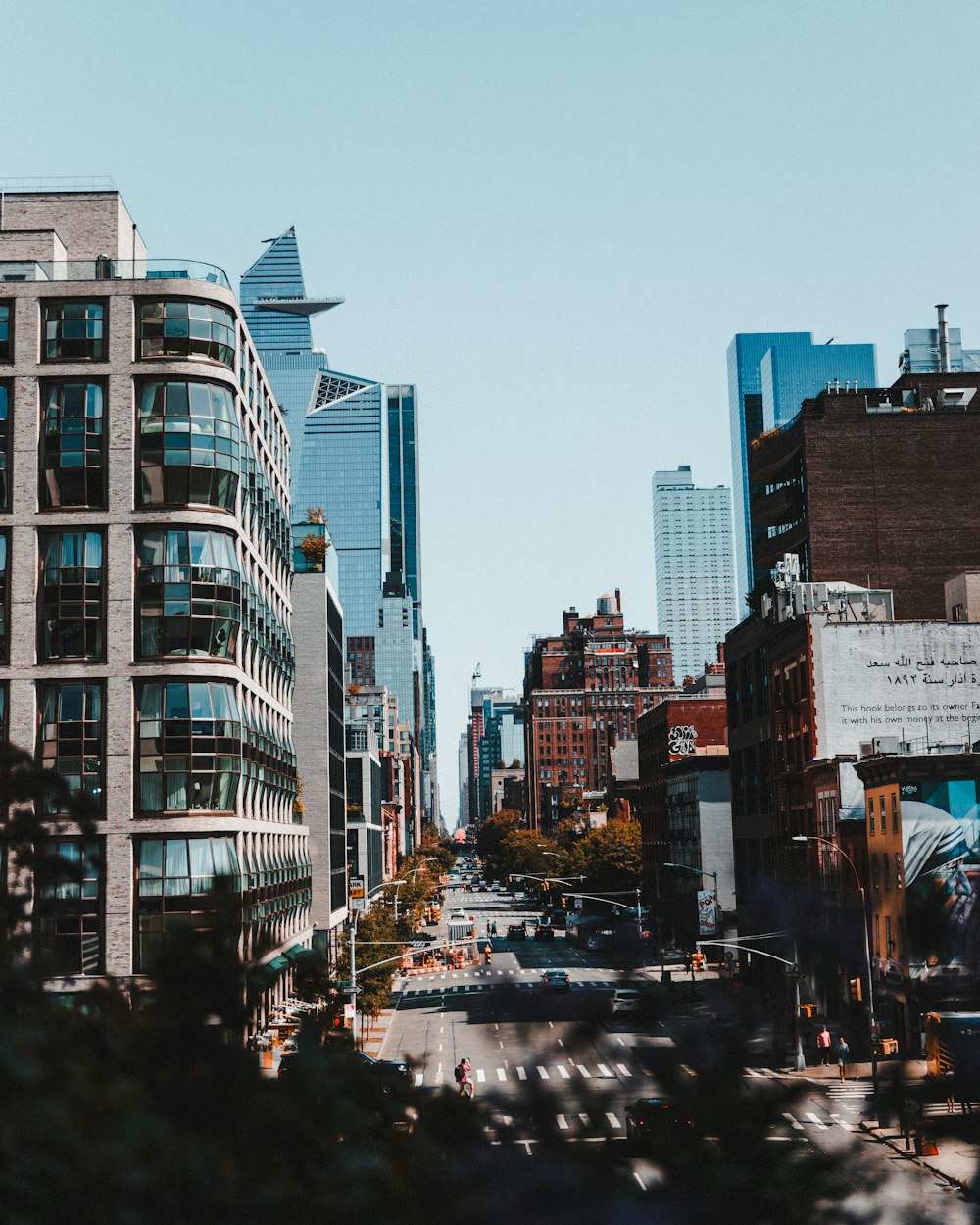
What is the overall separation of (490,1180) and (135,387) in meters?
49.2

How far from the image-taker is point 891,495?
91.2 meters

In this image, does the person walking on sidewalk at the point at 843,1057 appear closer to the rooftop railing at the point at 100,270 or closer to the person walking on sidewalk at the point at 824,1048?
the person walking on sidewalk at the point at 824,1048

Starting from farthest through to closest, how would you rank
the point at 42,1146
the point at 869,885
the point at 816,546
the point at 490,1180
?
1. the point at 816,546
2. the point at 869,885
3. the point at 490,1180
4. the point at 42,1146

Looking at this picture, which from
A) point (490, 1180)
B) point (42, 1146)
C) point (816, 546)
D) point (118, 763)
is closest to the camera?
point (42, 1146)

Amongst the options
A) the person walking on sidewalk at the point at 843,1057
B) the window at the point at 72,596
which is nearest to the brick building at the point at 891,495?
the person walking on sidewalk at the point at 843,1057

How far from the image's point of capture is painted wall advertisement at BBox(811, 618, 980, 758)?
242ft

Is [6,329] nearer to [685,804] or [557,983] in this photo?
[557,983]

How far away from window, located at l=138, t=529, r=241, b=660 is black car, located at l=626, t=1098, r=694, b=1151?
4526cm

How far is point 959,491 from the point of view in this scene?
3585 inches

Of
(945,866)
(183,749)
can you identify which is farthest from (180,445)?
(945,866)

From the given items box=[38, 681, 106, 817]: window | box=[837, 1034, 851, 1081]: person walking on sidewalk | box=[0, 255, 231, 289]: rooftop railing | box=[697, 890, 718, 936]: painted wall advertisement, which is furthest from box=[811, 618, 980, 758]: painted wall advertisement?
box=[38, 681, 106, 817]: window

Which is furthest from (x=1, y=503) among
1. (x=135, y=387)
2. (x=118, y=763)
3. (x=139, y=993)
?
(x=139, y=993)

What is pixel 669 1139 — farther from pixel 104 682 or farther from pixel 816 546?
pixel 816 546

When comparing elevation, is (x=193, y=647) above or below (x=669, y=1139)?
above
